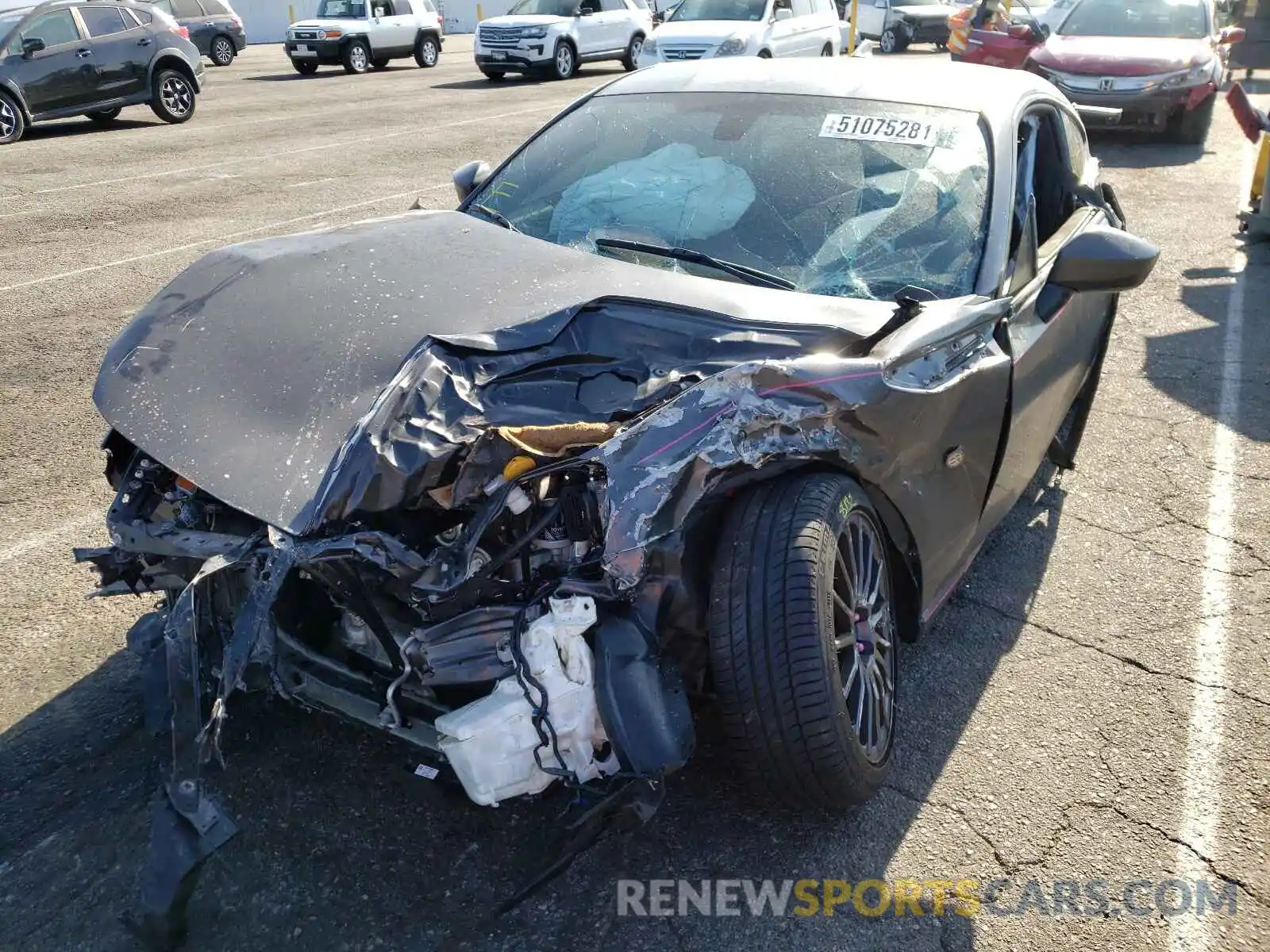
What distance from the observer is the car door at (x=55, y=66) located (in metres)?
13.9

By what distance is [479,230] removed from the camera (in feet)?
13.2

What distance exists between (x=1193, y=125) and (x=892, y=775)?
13.5 meters

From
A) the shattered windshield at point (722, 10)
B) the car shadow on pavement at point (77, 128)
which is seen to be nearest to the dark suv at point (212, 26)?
the car shadow on pavement at point (77, 128)

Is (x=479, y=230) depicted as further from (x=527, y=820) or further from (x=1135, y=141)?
(x=1135, y=141)

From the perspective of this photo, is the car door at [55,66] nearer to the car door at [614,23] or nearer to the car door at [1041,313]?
the car door at [614,23]

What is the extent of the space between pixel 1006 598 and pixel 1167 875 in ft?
4.62

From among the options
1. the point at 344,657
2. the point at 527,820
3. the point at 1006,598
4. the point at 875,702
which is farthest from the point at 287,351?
the point at 1006,598

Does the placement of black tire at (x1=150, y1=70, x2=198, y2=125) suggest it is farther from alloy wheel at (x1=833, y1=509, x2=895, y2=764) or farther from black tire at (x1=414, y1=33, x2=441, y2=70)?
alloy wheel at (x1=833, y1=509, x2=895, y2=764)

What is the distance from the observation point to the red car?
13320mm

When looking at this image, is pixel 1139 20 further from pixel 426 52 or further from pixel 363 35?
pixel 426 52

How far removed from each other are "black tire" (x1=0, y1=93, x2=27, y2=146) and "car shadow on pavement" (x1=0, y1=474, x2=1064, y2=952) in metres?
13.0

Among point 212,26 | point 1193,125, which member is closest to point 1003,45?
point 1193,125

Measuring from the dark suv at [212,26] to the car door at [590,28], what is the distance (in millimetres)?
8461

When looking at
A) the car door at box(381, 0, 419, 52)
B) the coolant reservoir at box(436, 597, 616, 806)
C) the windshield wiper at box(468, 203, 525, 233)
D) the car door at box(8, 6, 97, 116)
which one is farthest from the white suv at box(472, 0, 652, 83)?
the coolant reservoir at box(436, 597, 616, 806)
